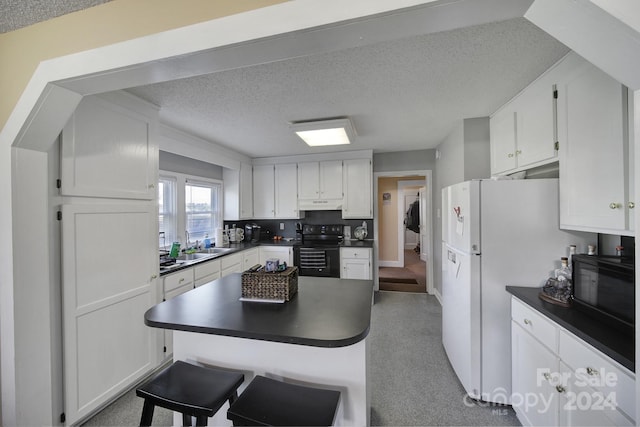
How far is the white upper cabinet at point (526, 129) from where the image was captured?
165 centimetres

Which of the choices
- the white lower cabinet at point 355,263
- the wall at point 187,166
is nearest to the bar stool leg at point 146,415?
the wall at point 187,166

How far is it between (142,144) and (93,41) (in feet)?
3.35

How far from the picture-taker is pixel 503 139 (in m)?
2.23

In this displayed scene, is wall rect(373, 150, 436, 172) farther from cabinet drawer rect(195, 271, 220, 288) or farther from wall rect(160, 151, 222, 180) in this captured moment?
cabinet drawer rect(195, 271, 220, 288)

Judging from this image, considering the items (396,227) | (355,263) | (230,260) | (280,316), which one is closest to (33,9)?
(280,316)

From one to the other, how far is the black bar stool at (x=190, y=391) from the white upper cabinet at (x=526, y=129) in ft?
7.71

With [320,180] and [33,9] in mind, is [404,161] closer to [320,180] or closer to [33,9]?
[320,180]

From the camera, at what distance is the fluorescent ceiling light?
2.45m

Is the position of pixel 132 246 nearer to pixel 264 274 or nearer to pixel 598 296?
pixel 264 274

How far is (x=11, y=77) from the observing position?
1.25m

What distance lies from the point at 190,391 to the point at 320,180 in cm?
330

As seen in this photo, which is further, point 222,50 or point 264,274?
point 264,274

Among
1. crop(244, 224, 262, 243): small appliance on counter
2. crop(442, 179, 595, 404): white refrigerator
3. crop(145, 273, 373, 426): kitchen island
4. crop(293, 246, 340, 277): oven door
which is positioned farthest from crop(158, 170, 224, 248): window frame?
crop(442, 179, 595, 404): white refrigerator

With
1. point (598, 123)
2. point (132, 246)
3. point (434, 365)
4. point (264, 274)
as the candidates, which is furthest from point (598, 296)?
point (132, 246)
